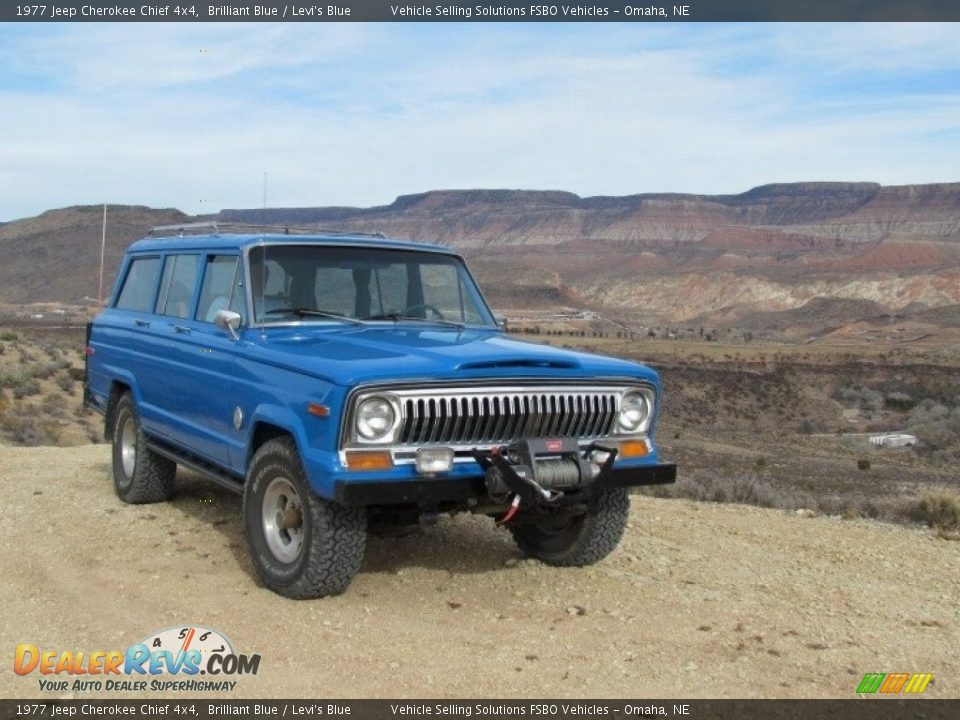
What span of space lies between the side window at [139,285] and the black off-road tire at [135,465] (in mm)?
723

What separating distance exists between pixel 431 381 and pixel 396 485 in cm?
54

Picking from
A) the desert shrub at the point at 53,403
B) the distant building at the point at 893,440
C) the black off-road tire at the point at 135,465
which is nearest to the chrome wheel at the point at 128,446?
the black off-road tire at the point at 135,465

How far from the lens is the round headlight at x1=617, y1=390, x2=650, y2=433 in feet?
19.7

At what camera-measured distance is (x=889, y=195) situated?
466ft

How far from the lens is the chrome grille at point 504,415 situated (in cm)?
529

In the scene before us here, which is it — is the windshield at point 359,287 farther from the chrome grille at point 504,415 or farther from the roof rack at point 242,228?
the chrome grille at point 504,415

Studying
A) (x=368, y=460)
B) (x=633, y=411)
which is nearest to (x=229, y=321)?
(x=368, y=460)

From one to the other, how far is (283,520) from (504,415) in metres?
1.35

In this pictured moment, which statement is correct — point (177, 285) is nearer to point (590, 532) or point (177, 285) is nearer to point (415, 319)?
point (415, 319)

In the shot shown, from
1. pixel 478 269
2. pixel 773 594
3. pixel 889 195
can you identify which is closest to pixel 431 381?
pixel 773 594

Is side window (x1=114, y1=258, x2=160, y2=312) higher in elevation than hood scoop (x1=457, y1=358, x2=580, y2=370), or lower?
higher

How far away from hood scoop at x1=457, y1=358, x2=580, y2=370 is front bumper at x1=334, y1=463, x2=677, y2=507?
0.57 m

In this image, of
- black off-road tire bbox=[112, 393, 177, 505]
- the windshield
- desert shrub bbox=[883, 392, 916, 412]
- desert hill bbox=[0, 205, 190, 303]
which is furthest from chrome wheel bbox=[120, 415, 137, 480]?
desert hill bbox=[0, 205, 190, 303]

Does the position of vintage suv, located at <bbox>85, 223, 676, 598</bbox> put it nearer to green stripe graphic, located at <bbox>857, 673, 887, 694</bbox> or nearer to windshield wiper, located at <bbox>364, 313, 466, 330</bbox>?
windshield wiper, located at <bbox>364, 313, 466, 330</bbox>
